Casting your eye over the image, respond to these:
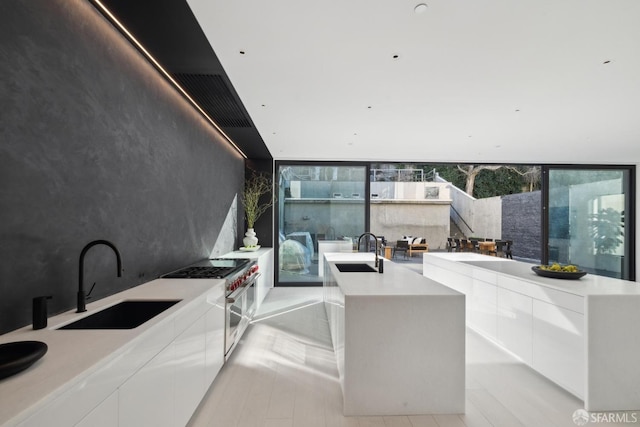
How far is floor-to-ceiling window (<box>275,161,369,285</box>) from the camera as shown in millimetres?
6172

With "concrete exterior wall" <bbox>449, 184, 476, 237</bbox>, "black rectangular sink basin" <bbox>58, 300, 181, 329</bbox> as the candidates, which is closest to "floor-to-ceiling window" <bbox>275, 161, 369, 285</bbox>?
"black rectangular sink basin" <bbox>58, 300, 181, 329</bbox>

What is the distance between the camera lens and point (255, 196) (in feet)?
18.7

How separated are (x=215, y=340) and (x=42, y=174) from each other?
1.61 metres

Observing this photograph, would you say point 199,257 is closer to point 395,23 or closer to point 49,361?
point 49,361

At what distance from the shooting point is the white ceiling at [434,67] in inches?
73.3

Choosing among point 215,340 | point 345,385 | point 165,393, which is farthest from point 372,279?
point 165,393

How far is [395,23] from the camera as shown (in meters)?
1.95

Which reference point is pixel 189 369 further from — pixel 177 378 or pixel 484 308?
pixel 484 308

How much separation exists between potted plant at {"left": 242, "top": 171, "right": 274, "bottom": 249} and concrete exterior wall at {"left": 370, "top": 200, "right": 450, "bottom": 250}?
6.78 meters

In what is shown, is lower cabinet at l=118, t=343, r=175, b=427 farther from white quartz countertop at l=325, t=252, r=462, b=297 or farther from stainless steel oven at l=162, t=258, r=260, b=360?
white quartz countertop at l=325, t=252, r=462, b=297

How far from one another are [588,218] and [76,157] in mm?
8333

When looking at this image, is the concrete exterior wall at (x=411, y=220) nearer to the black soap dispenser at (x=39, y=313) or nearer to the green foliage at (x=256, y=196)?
the green foliage at (x=256, y=196)

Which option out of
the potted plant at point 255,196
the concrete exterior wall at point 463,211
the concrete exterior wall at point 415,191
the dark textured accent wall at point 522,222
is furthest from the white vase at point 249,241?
the concrete exterior wall at point 463,211

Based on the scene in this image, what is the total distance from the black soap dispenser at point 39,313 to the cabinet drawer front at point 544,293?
3320mm
